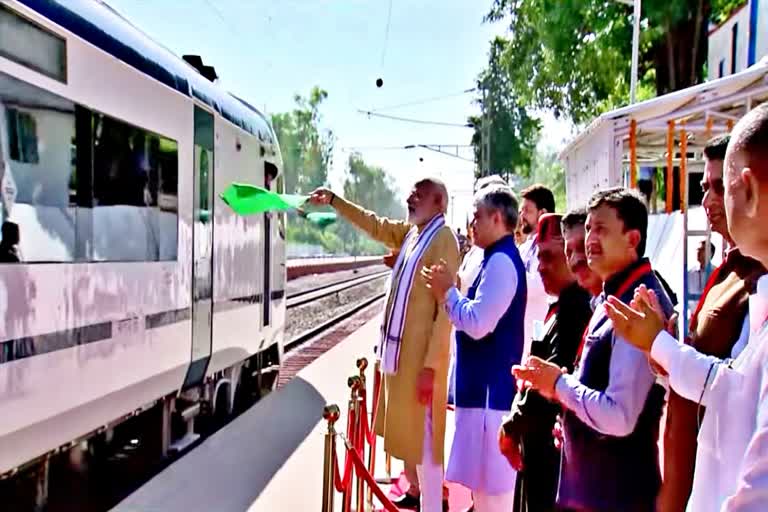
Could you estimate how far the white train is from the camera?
394 cm

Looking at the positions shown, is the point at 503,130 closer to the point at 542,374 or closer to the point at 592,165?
the point at 592,165

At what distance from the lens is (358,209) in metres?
5.45

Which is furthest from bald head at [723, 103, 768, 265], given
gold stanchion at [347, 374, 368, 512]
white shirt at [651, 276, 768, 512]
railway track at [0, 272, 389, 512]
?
railway track at [0, 272, 389, 512]

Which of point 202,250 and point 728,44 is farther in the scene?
point 728,44

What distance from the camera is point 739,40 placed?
59.4ft

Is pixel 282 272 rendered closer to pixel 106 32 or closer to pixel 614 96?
pixel 106 32

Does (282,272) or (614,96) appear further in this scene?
(614,96)

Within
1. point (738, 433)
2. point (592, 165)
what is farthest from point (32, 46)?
point (592, 165)

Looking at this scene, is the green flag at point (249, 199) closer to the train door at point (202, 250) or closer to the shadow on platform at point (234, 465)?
the train door at point (202, 250)

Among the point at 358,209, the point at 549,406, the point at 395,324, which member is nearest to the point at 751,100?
the point at 358,209

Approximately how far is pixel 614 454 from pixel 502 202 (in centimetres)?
159

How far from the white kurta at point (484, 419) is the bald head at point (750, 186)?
86.6 inches

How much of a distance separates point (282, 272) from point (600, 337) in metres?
7.89

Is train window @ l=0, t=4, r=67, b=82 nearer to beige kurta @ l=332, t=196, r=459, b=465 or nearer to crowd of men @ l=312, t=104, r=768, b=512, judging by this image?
crowd of men @ l=312, t=104, r=768, b=512
